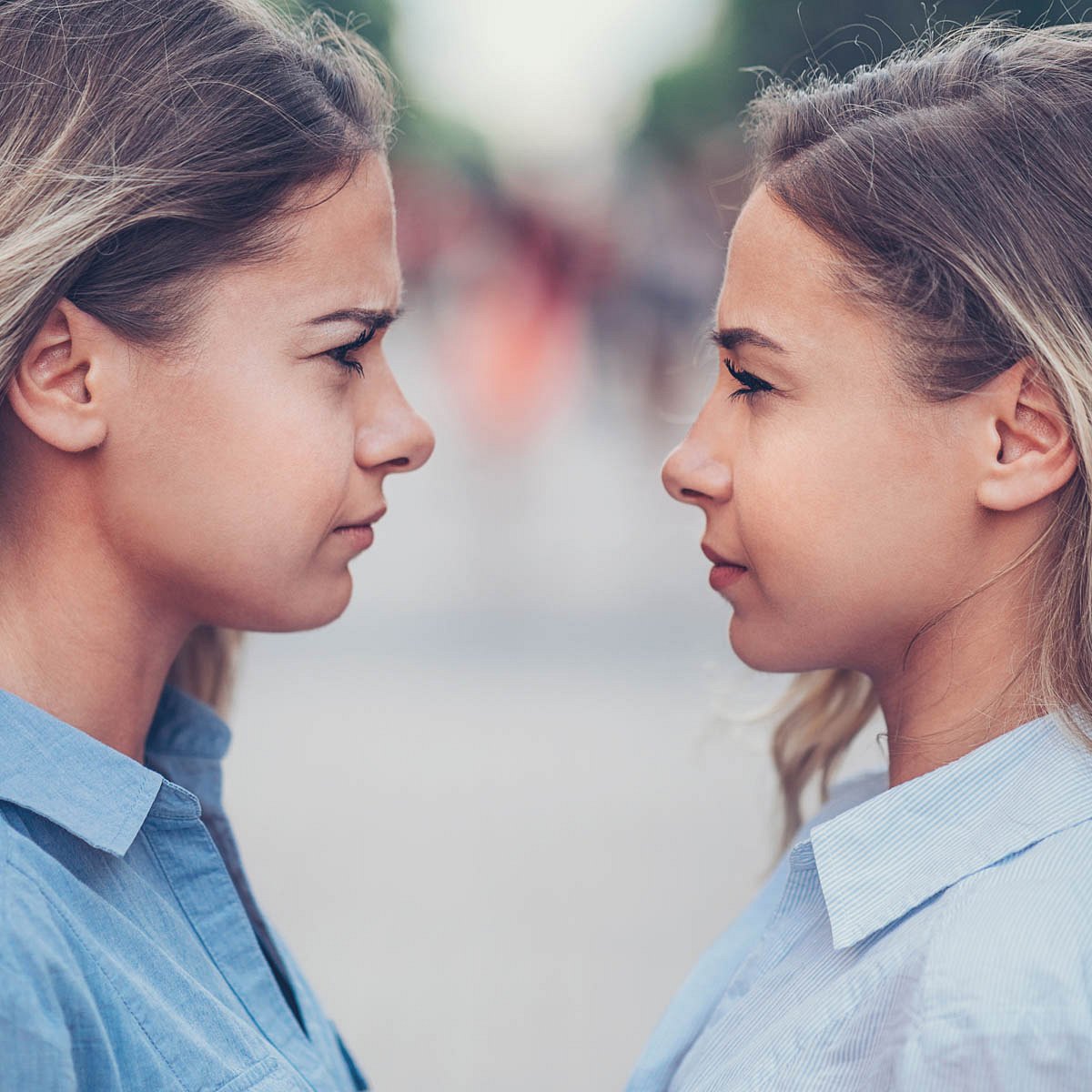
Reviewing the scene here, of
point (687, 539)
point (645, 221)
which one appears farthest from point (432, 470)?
point (687, 539)

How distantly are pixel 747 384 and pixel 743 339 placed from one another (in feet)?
0.23

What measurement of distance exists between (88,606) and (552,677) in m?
6.10

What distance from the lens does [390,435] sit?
6.63 ft

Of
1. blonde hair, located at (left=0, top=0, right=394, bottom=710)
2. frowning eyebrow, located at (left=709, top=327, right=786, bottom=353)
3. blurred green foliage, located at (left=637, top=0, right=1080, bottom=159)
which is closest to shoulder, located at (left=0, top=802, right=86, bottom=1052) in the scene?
blonde hair, located at (left=0, top=0, right=394, bottom=710)

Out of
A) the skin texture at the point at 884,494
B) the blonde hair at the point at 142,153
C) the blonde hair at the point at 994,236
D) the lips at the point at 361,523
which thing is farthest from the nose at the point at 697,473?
the blonde hair at the point at 142,153

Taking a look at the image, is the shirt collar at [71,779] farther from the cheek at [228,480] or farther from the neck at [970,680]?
the neck at [970,680]

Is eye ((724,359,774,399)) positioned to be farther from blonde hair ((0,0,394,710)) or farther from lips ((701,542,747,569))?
blonde hair ((0,0,394,710))

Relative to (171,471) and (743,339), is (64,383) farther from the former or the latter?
(743,339)

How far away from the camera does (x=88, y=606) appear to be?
1841 mm

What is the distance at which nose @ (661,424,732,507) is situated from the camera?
197 centimetres

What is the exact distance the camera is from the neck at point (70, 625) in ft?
5.88

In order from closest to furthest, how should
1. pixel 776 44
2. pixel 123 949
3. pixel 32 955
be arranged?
1. pixel 32 955
2. pixel 123 949
3. pixel 776 44

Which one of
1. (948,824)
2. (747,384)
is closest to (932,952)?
(948,824)

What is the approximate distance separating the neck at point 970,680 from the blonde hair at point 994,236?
2 cm
